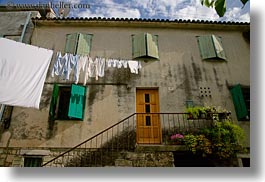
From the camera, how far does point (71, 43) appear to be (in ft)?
24.6

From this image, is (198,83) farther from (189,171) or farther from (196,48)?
(189,171)

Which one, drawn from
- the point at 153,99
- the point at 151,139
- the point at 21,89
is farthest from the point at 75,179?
the point at 153,99

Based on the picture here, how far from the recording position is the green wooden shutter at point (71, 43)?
24.2 feet

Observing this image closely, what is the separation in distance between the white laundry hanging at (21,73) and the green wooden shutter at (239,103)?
4.96 metres

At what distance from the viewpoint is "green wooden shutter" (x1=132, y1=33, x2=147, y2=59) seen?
7333 mm

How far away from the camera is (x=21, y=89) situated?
4656 millimetres

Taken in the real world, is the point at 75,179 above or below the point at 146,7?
below

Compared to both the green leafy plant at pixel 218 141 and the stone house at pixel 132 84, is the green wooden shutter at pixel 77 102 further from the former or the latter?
the green leafy plant at pixel 218 141

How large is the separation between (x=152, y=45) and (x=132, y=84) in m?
A: 1.53

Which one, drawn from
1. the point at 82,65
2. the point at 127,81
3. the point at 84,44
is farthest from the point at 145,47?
the point at 82,65

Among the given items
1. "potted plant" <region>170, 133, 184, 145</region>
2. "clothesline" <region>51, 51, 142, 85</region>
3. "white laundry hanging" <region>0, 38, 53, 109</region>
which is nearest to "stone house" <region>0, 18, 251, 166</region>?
"potted plant" <region>170, 133, 184, 145</region>

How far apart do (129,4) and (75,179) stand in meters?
4.30

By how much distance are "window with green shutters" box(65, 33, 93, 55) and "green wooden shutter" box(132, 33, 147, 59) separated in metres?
1.37

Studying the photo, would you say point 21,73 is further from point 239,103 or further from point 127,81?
point 239,103
